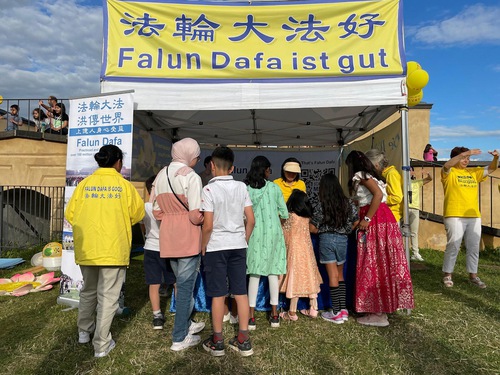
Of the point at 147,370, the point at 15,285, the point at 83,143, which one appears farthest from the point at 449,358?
the point at 15,285

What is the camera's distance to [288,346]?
273cm

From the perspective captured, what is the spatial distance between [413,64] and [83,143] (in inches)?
166

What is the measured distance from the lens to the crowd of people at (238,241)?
100 inches

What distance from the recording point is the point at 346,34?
12.6 ft

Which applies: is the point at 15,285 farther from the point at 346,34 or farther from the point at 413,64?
the point at 413,64

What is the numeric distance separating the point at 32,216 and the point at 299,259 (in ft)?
25.2

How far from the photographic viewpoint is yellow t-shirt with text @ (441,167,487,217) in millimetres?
4410

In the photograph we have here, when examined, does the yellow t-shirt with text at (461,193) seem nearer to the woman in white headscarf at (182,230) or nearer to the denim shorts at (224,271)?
the denim shorts at (224,271)

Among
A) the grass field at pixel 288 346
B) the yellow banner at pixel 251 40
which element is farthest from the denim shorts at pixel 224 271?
the yellow banner at pixel 251 40

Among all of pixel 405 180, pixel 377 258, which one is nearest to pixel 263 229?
pixel 377 258

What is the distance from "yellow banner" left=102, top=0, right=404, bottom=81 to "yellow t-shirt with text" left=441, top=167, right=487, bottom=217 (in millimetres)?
1835

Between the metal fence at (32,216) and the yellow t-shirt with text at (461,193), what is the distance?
7.72 meters

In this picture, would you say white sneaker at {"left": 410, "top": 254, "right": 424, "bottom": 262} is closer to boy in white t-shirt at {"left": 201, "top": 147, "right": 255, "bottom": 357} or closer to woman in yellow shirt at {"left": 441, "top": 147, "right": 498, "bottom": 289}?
woman in yellow shirt at {"left": 441, "top": 147, "right": 498, "bottom": 289}

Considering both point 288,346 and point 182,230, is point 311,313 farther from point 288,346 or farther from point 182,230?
point 182,230
